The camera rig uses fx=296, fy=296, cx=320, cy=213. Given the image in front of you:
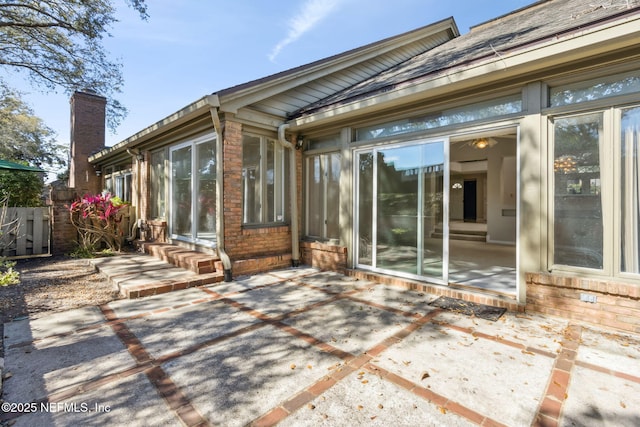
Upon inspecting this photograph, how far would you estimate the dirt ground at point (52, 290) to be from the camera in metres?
3.83

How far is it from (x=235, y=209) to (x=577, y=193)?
4976 mm

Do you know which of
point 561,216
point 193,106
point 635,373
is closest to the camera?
point 635,373

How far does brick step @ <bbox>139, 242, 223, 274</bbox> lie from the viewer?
5250 millimetres

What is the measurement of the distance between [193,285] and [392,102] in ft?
14.2

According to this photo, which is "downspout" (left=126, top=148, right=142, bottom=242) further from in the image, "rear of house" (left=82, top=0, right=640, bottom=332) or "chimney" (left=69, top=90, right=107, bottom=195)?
"chimney" (left=69, top=90, right=107, bottom=195)

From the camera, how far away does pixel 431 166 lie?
15.2ft

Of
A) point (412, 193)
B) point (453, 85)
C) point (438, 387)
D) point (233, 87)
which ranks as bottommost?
point (438, 387)

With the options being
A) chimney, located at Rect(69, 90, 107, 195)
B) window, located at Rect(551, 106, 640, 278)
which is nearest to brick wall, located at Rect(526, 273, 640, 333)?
window, located at Rect(551, 106, 640, 278)

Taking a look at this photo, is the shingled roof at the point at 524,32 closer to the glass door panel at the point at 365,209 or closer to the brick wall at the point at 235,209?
the glass door panel at the point at 365,209

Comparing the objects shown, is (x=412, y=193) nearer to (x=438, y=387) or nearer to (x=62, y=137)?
(x=438, y=387)

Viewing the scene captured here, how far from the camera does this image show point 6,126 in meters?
21.8

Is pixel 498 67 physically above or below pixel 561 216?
above

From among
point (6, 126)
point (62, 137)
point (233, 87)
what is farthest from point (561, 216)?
point (62, 137)

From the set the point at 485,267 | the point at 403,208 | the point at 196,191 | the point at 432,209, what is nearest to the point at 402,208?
the point at 403,208
